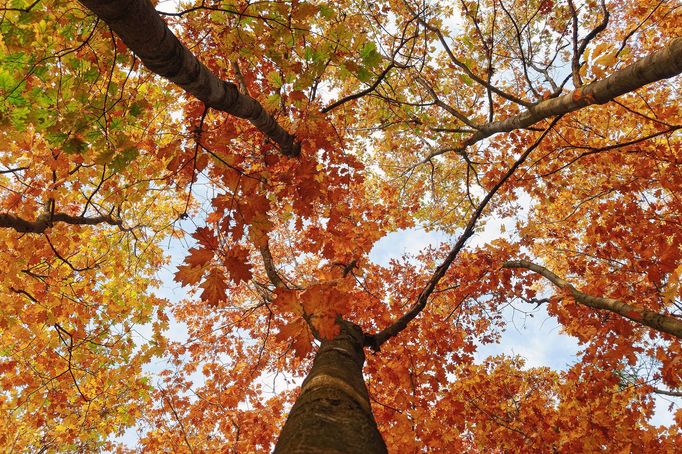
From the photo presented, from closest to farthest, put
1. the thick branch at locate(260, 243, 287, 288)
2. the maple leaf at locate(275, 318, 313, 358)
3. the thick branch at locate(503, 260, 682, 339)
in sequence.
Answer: the maple leaf at locate(275, 318, 313, 358), the thick branch at locate(503, 260, 682, 339), the thick branch at locate(260, 243, 287, 288)

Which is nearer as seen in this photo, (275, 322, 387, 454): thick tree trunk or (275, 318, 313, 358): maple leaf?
(275, 322, 387, 454): thick tree trunk

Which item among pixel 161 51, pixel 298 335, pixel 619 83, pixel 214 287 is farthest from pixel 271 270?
pixel 619 83

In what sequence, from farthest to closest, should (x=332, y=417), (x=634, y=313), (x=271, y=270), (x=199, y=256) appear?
(x=271, y=270)
(x=634, y=313)
(x=199, y=256)
(x=332, y=417)

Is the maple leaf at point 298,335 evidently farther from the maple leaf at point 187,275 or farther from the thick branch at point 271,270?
the thick branch at point 271,270

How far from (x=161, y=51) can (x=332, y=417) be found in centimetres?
204

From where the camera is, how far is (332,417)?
5.42 feet

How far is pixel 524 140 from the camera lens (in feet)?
28.8

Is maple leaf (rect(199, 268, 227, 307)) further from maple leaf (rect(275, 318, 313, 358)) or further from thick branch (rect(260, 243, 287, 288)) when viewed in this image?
thick branch (rect(260, 243, 287, 288))

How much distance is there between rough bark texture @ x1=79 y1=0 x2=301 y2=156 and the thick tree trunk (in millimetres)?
1975

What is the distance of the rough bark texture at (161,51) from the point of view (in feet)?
4.78

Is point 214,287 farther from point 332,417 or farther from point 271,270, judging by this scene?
point 271,270

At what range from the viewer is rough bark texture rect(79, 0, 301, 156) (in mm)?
1458

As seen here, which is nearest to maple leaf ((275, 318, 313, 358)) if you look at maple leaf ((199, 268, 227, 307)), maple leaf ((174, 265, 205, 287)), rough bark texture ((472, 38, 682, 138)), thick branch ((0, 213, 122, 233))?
maple leaf ((199, 268, 227, 307))

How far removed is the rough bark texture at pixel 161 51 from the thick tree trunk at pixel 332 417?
198cm
